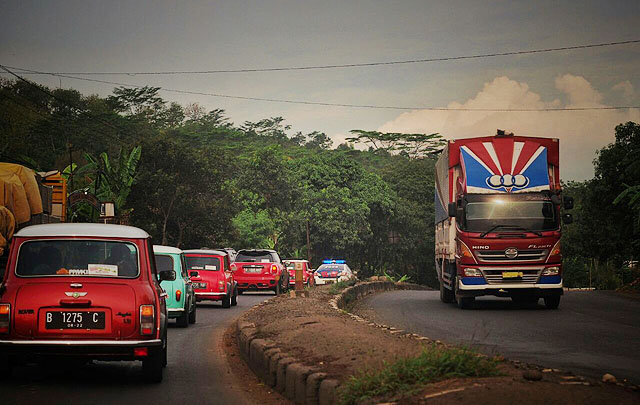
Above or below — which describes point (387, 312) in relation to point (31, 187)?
below

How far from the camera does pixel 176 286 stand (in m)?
19.0

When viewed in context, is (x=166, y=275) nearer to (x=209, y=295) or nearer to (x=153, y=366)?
(x=153, y=366)

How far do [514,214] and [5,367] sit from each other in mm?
15042

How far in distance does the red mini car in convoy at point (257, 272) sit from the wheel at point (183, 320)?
1538 cm

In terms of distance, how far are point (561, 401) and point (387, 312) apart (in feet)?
55.9

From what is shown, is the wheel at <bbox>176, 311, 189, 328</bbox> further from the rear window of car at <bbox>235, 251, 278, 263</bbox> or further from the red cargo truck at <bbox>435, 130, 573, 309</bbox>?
the rear window of car at <bbox>235, 251, 278, 263</bbox>

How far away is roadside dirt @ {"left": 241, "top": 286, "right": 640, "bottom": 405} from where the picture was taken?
7.03m

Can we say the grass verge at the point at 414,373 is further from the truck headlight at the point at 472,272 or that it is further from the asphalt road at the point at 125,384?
the truck headlight at the point at 472,272

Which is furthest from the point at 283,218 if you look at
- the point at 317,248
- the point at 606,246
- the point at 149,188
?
the point at 606,246

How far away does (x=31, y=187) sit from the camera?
1772 cm

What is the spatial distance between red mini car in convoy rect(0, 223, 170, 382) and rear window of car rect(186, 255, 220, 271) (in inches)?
570

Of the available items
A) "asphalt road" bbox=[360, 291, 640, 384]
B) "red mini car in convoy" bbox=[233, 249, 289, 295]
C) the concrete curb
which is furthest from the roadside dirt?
"red mini car in convoy" bbox=[233, 249, 289, 295]

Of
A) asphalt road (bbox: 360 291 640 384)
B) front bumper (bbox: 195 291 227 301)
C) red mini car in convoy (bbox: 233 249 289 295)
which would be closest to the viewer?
asphalt road (bbox: 360 291 640 384)

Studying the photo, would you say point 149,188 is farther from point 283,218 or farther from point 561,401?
point 561,401
